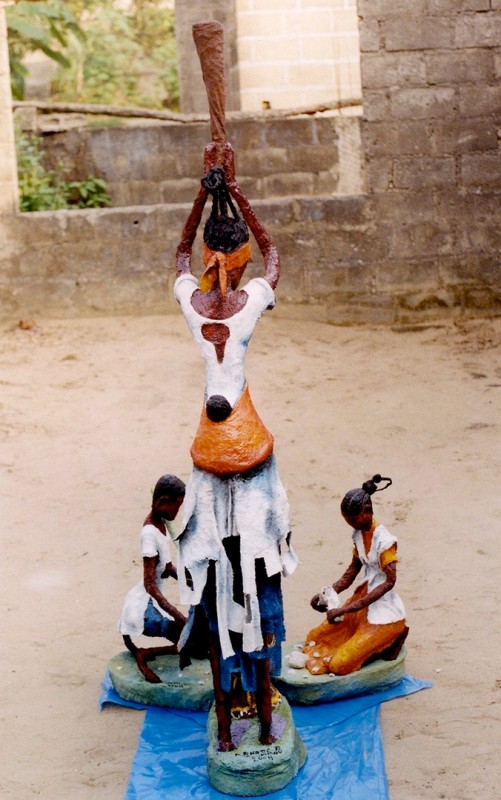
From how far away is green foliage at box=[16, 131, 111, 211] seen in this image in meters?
9.62

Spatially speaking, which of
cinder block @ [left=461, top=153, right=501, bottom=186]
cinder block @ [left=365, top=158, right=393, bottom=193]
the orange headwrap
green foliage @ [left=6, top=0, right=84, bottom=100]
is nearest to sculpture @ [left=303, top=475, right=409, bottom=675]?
the orange headwrap

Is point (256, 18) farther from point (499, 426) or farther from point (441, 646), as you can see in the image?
point (441, 646)

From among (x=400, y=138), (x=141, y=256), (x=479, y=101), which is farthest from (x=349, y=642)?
(x=479, y=101)

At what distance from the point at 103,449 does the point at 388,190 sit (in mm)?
3421

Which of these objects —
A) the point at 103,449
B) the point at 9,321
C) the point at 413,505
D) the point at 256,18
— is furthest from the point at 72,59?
the point at 413,505

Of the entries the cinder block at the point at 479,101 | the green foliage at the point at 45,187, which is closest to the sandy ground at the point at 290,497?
the green foliage at the point at 45,187

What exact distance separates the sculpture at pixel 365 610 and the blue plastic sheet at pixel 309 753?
158mm

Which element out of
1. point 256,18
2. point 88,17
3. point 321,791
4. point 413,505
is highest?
point 88,17

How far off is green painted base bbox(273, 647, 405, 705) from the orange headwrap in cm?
155

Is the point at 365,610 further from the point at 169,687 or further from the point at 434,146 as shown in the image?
the point at 434,146

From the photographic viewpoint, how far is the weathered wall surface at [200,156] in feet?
35.9

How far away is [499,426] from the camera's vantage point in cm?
705

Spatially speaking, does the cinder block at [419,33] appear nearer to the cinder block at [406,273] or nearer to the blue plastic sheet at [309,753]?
the cinder block at [406,273]

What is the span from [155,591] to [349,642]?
78 centimetres
